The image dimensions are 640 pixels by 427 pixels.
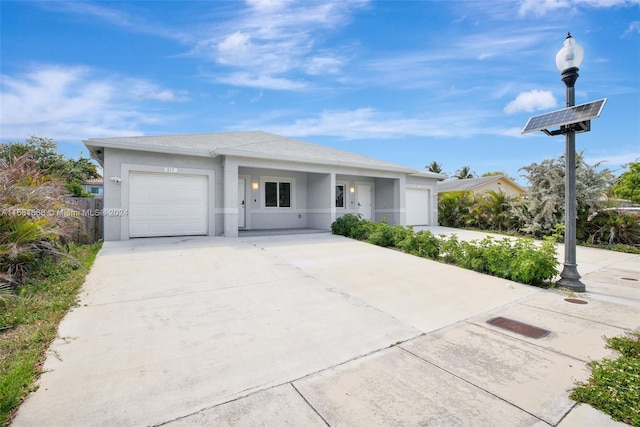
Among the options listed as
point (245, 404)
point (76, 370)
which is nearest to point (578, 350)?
point (245, 404)

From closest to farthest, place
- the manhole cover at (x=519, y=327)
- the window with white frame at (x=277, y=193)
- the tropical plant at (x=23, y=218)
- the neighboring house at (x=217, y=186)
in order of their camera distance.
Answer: the manhole cover at (x=519, y=327) < the tropical plant at (x=23, y=218) < the neighboring house at (x=217, y=186) < the window with white frame at (x=277, y=193)

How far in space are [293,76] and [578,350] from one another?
13.9 metres

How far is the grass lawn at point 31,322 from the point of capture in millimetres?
2068

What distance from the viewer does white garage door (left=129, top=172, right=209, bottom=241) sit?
929cm

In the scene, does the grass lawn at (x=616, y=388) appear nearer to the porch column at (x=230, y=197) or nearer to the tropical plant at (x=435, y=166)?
the porch column at (x=230, y=197)

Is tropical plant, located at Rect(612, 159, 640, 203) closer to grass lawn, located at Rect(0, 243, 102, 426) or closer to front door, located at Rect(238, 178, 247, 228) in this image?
front door, located at Rect(238, 178, 247, 228)

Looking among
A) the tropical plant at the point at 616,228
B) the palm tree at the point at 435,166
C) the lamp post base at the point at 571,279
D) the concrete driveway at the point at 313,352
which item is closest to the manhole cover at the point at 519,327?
the concrete driveway at the point at 313,352

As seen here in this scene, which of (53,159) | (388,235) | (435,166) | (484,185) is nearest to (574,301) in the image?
(388,235)

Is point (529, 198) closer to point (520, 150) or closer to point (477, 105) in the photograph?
point (477, 105)

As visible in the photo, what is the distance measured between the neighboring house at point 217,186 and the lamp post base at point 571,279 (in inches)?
325

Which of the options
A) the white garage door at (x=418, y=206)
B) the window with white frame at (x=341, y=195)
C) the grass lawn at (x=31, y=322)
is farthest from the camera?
the white garage door at (x=418, y=206)

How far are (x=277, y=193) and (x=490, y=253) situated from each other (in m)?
9.56

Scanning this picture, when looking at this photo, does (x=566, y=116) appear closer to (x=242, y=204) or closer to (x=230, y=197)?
(x=230, y=197)

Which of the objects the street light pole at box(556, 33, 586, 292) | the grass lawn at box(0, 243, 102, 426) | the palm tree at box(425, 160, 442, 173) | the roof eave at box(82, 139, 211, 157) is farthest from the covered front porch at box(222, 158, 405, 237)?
the palm tree at box(425, 160, 442, 173)
